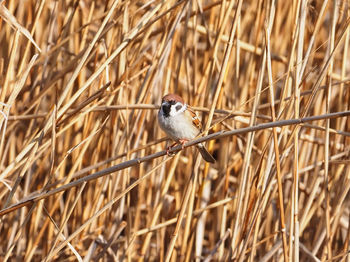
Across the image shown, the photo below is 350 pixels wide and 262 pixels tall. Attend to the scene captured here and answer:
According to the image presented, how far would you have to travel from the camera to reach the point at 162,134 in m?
3.21

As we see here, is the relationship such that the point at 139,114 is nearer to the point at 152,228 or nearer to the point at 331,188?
the point at 152,228

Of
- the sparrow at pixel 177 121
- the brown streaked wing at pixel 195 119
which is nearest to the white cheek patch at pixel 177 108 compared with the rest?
the sparrow at pixel 177 121

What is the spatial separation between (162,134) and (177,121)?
0.44m

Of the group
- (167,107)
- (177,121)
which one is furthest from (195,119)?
(167,107)

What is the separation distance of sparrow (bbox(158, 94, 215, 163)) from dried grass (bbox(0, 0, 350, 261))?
0.31ft

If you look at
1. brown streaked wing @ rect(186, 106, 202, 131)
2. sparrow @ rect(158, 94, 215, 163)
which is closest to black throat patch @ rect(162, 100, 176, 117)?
sparrow @ rect(158, 94, 215, 163)

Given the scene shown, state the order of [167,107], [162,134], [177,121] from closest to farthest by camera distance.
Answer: [167,107]
[177,121]
[162,134]

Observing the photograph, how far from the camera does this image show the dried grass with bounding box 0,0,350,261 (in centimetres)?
221

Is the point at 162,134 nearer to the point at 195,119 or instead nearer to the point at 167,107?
the point at 195,119

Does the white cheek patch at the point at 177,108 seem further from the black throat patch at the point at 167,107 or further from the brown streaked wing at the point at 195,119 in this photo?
the brown streaked wing at the point at 195,119

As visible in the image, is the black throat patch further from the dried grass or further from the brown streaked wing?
the brown streaked wing

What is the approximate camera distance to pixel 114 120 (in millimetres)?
2850

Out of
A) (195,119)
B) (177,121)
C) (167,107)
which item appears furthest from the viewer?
(195,119)

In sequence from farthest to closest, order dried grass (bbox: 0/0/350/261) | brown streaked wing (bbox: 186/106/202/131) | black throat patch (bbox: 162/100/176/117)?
1. brown streaked wing (bbox: 186/106/202/131)
2. black throat patch (bbox: 162/100/176/117)
3. dried grass (bbox: 0/0/350/261)
